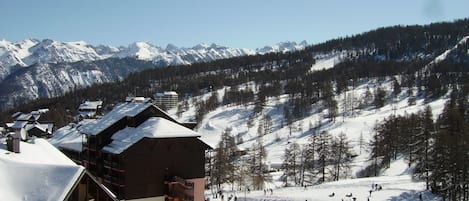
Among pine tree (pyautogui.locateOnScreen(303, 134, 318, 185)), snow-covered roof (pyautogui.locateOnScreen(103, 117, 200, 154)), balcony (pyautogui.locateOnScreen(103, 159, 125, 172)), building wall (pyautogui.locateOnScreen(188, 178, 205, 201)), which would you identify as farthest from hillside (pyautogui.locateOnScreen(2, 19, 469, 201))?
balcony (pyautogui.locateOnScreen(103, 159, 125, 172))

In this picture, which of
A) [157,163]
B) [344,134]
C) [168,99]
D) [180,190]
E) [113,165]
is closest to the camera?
[180,190]

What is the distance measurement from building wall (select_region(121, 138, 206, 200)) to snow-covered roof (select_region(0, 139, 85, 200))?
17700 mm

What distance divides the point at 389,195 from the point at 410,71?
15769 centimetres

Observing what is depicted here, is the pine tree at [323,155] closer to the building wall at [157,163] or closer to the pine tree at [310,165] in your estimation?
the pine tree at [310,165]

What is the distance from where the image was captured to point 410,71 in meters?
197

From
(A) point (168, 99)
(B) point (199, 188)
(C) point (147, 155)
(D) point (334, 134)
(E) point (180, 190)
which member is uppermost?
(C) point (147, 155)

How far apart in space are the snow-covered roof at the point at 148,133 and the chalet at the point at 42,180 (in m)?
16.6

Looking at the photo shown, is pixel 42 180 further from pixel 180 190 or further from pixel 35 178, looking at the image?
pixel 180 190

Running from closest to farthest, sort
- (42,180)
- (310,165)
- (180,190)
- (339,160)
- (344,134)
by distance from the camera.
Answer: (42,180)
(180,190)
(339,160)
(310,165)
(344,134)

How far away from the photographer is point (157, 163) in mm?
35219

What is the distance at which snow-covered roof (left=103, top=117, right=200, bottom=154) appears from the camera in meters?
34.2

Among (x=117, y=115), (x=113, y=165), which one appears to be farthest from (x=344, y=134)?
(x=113, y=165)

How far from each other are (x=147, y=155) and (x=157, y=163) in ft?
3.11

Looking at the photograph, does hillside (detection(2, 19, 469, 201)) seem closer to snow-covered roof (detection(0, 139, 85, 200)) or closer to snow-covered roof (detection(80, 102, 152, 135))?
snow-covered roof (detection(80, 102, 152, 135))
